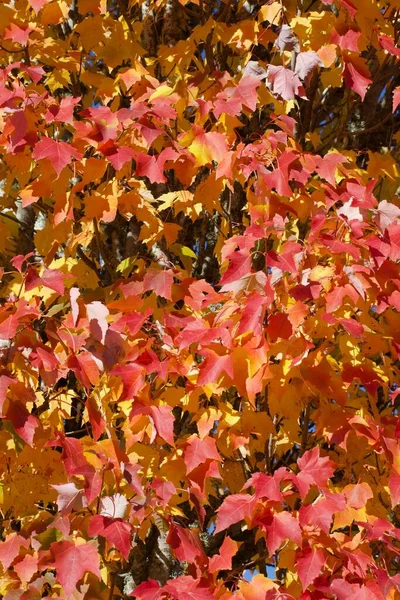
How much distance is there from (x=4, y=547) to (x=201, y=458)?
2.30 feet

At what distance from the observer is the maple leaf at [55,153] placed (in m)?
2.66

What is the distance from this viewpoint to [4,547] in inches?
97.7

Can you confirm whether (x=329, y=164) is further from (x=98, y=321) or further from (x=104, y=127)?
(x=98, y=321)

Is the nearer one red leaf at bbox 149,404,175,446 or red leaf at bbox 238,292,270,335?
red leaf at bbox 238,292,270,335

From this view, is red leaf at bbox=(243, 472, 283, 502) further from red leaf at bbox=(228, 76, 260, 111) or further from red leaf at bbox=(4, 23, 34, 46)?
red leaf at bbox=(4, 23, 34, 46)

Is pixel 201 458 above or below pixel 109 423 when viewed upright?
above

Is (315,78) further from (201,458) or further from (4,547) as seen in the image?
(4,547)

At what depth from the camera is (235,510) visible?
2.41m

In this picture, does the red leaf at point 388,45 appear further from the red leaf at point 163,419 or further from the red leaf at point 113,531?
the red leaf at point 113,531

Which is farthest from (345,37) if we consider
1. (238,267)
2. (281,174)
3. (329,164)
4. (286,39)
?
(238,267)

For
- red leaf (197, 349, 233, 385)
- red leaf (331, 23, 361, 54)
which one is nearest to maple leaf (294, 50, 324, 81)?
red leaf (331, 23, 361, 54)


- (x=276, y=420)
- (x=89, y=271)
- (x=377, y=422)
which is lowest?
(x=276, y=420)

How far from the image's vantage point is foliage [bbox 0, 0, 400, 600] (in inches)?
94.3

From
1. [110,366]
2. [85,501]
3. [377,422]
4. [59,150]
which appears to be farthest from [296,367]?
[59,150]
